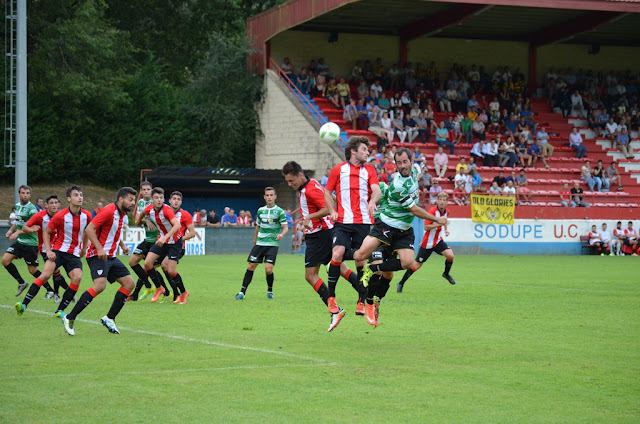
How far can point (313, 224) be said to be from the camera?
11.7 metres

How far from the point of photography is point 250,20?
43.8 metres

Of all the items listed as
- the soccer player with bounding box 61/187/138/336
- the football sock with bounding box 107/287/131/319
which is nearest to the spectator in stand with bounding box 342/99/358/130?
A: the soccer player with bounding box 61/187/138/336

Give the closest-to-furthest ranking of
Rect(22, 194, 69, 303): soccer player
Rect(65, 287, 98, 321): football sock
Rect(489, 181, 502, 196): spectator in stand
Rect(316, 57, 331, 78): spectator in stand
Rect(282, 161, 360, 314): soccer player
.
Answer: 1. Rect(65, 287, 98, 321): football sock
2. Rect(282, 161, 360, 314): soccer player
3. Rect(22, 194, 69, 303): soccer player
4. Rect(489, 181, 502, 196): spectator in stand
5. Rect(316, 57, 331, 78): spectator in stand

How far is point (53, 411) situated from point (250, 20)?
127 feet

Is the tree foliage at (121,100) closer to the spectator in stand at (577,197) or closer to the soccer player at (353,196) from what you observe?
the spectator in stand at (577,197)

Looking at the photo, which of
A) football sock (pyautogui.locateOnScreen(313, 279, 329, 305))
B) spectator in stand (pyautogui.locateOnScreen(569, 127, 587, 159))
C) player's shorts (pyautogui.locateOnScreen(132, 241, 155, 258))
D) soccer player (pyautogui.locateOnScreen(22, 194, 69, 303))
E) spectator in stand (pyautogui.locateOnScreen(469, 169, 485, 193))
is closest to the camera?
football sock (pyautogui.locateOnScreen(313, 279, 329, 305))

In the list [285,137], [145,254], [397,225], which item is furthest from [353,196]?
[285,137]

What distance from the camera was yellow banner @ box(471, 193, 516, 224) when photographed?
34469mm

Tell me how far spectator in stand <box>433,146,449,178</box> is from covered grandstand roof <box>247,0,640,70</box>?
607 cm

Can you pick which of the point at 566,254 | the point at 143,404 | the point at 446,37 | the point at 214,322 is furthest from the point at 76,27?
the point at 143,404

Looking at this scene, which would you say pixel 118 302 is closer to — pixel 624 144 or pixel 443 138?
pixel 443 138

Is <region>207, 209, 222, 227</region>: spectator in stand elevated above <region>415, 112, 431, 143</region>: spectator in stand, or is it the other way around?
<region>415, 112, 431, 143</region>: spectator in stand

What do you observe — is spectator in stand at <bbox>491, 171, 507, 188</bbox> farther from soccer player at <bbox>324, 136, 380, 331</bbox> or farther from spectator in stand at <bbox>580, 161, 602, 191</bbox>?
soccer player at <bbox>324, 136, 380, 331</bbox>

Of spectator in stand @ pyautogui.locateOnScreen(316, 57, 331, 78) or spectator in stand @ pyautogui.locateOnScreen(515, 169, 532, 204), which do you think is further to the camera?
spectator in stand @ pyautogui.locateOnScreen(316, 57, 331, 78)
